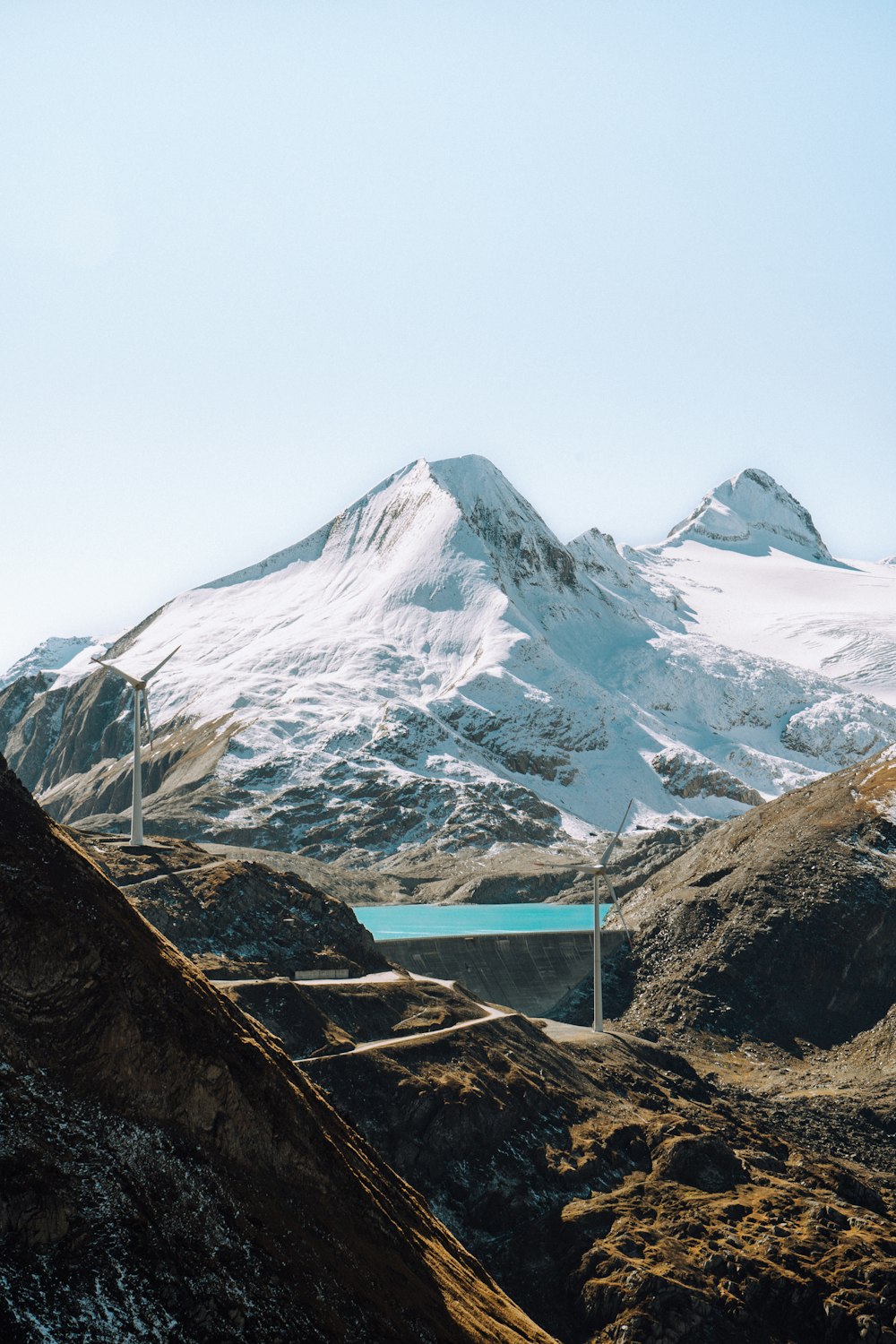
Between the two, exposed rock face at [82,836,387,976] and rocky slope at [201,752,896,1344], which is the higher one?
exposed rock face at [82,836,387,976]

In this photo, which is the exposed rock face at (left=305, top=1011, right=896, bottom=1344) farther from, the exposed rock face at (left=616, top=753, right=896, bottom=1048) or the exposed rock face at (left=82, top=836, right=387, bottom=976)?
the exposed rock face at (left=616, top=753, right=896, bottom=1048)

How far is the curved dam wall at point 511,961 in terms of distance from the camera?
15588cm

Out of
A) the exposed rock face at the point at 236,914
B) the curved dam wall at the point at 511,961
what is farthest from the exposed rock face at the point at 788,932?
the exposed rock face at the point at 236,914

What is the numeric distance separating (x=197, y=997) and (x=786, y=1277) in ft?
159

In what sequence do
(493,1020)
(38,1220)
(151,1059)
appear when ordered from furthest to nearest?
(493,1020)
(151,1059)
(38,1220)

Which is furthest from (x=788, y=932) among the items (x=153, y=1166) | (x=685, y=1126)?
(x=153, y=1166)

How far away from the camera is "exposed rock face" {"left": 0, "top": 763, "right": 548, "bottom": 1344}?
44.3 metres

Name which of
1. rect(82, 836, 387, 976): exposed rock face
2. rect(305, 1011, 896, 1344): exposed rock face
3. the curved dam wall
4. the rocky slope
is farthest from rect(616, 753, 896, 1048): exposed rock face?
rect(82, 836, 387, 976): exposed rock face

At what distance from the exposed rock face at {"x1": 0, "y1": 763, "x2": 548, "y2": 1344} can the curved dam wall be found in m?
94.4

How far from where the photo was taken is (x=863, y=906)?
516ft

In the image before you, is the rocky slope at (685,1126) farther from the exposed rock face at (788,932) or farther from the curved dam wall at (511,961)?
the curved dam wall at (511,961)

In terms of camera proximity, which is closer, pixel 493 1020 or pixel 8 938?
pixel 8 938

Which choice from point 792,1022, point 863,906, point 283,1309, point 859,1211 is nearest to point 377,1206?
point 283,1309

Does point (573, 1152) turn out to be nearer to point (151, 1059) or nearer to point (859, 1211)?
point (859, 1211)
